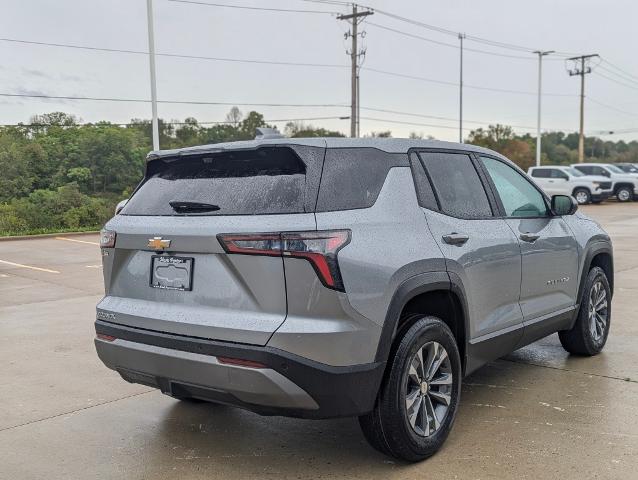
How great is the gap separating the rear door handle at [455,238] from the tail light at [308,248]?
913 millimetres

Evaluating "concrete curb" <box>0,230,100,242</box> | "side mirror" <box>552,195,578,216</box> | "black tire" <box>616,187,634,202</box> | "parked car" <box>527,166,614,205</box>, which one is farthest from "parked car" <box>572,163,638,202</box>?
"side mirror" <box>552,195,578,216</box>

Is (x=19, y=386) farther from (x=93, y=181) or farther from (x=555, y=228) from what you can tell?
(x=93, y=181)

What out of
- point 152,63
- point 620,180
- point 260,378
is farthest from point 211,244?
point 620,180

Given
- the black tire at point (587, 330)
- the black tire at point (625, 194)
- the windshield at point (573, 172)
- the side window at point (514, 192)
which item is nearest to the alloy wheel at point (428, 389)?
the side window at point (514, 192)

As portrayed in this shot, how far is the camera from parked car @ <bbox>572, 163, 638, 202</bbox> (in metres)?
32.6

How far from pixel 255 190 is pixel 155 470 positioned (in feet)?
5.33

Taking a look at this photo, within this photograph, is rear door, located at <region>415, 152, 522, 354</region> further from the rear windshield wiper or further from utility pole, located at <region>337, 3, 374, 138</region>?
utility pole, located at <region>337, 3, 374, 138</region>

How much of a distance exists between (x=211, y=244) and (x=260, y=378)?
2.26ft

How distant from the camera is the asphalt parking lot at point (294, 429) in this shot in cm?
360

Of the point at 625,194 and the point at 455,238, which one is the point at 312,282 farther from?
the point at 625,194

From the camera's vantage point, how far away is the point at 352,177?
3.47m

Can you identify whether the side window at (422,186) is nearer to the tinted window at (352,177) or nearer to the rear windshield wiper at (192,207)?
the tinted window at (352,177)

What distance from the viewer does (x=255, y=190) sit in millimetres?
3367

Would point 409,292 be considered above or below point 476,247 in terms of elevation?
below
